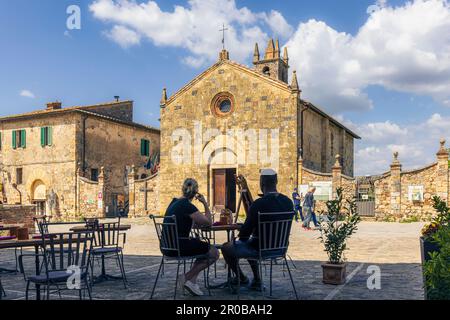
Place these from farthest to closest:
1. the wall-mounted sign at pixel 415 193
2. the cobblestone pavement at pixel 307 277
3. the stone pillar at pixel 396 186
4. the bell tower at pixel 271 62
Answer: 1. the bell tower at pixel 271 62
2. the stone pillar at pixel 396 186
3. the wall-mounted sign at pixel 415 193
4. the cobblestone pavement at pixel 307 277

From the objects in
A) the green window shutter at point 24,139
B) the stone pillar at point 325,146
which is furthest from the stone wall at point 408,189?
the green window shutter at point 24,139

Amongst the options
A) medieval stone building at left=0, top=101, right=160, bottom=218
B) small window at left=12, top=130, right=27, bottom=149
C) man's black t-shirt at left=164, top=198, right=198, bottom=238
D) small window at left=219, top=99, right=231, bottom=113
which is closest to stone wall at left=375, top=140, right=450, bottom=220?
small window at left=219, top=99, right=231, bottom=113

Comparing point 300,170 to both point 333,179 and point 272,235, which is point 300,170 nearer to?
point 333,179

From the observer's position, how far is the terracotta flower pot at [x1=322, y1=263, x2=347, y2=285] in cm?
617

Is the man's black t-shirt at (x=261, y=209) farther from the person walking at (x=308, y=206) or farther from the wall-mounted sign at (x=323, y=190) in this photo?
the wall-mounted sign at (x=323, y=190)

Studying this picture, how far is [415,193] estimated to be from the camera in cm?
1988

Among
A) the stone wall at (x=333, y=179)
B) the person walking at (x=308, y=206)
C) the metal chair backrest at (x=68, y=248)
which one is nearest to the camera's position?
the metal chair backrest at (x=68, y=248)

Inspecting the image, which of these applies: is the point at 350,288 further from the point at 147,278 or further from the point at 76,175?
the point at 76,175

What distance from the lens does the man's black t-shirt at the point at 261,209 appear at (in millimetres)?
5227

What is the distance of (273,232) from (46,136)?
25731 millimetres

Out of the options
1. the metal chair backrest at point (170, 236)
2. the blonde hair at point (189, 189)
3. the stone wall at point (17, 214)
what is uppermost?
the blonde hair at point (189, 189)

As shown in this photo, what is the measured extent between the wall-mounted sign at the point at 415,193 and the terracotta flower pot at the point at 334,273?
49.8 feet

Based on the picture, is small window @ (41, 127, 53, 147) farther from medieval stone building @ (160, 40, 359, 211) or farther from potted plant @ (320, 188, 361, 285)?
potted plant @ (320, 188, 361, 285)

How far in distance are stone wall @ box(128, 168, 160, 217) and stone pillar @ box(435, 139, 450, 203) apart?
14.7m
